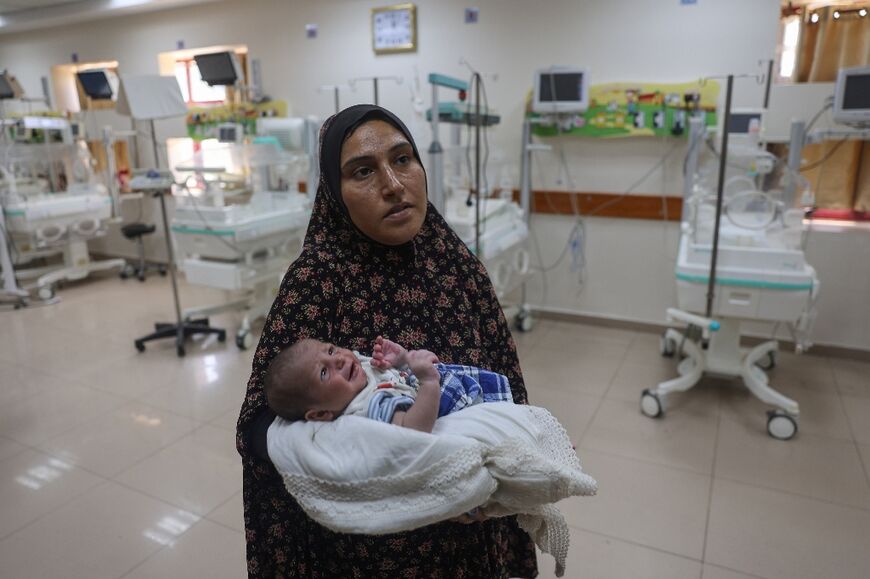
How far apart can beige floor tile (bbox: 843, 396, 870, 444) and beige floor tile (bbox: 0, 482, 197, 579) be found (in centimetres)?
285

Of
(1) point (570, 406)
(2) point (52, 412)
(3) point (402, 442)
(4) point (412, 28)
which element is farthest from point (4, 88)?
(3) point (402, 442)

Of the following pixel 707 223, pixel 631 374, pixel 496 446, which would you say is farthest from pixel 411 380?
pixel 631 374

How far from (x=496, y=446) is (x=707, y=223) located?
250 cm

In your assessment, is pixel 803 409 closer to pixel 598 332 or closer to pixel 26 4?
pixel 598 332

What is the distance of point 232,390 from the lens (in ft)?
10.6

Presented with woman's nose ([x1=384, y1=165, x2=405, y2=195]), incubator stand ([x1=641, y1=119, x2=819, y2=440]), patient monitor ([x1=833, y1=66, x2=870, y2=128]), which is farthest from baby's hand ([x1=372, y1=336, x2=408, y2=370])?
patient monitor ([x1=833, y1=66, x2=870, y2=128])

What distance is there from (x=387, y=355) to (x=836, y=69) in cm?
360

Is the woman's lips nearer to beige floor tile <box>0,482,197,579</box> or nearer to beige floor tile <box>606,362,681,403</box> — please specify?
beige floor tile <box>0,482,197,579</box>

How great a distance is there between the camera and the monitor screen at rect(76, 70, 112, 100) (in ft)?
15.8

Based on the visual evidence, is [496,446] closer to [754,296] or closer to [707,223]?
[754,296]

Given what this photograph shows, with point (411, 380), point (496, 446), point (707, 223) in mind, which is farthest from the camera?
point (707, 223)

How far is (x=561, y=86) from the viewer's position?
3.55m

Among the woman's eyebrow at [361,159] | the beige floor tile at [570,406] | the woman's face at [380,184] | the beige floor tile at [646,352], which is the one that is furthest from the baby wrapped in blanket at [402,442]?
the beige floor tile at [646,352]

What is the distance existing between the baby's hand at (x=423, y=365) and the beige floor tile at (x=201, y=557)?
1.35 metres
